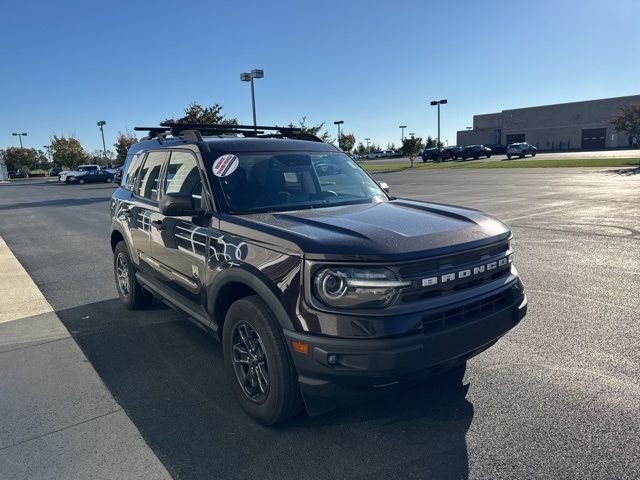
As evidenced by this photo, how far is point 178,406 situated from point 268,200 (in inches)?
65.8

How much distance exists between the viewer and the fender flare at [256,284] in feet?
9.27

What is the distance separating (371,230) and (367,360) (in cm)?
80

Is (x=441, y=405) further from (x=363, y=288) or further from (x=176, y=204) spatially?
(x=176, y=204)

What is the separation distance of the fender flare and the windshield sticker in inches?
32.3

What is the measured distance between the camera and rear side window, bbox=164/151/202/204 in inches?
156

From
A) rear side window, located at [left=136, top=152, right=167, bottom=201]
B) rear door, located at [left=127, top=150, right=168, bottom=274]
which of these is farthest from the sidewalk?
rear side window, located at [left=136, top=152, right=167, bottom=201]

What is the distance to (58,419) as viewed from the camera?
3.39 m

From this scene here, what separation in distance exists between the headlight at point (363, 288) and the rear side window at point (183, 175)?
1719 millimetres

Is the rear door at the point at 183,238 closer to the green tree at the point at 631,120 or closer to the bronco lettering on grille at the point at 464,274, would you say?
the bronco lettering on grille at the point at 464,274

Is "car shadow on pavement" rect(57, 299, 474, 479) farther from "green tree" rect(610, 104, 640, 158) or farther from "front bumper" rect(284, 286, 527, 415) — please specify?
"green tree" rect(610, 104, 640, 158)

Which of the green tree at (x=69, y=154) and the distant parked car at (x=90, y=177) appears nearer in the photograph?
the distant parked car at (x=90, y=177)

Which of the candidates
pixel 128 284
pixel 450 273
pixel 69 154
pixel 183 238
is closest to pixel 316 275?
pixel 450 273

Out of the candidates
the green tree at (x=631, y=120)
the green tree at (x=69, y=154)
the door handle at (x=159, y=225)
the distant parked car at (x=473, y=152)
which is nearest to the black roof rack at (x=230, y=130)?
the door handle at (x=159, y=225)

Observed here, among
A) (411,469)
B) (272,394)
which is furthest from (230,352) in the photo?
(411,469)
